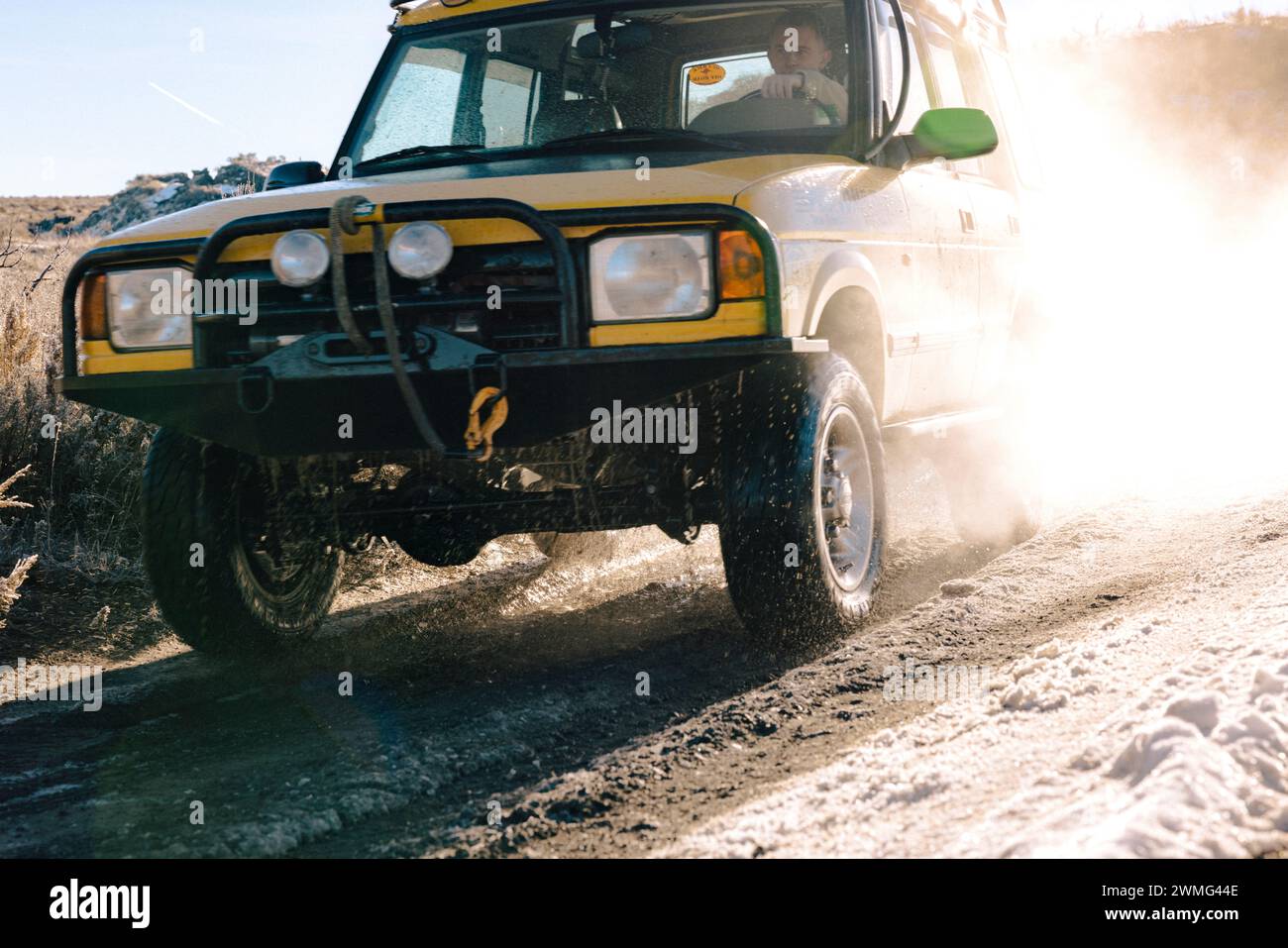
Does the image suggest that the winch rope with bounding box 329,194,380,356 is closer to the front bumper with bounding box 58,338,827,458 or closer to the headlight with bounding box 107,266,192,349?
the front bumper with bounding box 58,338,827,458

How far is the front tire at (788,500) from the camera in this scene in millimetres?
3951

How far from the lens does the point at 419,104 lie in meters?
5.48

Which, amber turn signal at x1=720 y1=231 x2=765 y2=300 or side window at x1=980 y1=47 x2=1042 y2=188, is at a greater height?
side window at x1=980 y1=47 x2=1042 y2=188

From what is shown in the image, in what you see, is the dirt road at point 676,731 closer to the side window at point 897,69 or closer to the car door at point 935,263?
the car door at point 935,263

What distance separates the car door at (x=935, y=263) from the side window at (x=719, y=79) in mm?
537

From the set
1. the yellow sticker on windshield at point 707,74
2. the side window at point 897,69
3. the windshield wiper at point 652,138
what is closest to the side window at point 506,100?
the yellow sticker on windshield at point 707,74

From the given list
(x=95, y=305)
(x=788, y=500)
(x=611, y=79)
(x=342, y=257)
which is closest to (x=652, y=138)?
(x=611, y=79)

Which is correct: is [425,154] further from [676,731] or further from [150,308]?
[676,731]

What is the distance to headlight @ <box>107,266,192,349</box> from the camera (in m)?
4.16

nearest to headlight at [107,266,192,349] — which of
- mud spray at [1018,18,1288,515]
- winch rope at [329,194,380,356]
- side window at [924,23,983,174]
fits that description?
winch rope at [329,194,380,356]

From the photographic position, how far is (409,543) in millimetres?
4594

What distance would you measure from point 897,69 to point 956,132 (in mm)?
637

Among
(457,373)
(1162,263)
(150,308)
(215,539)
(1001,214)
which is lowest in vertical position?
(215,539)
